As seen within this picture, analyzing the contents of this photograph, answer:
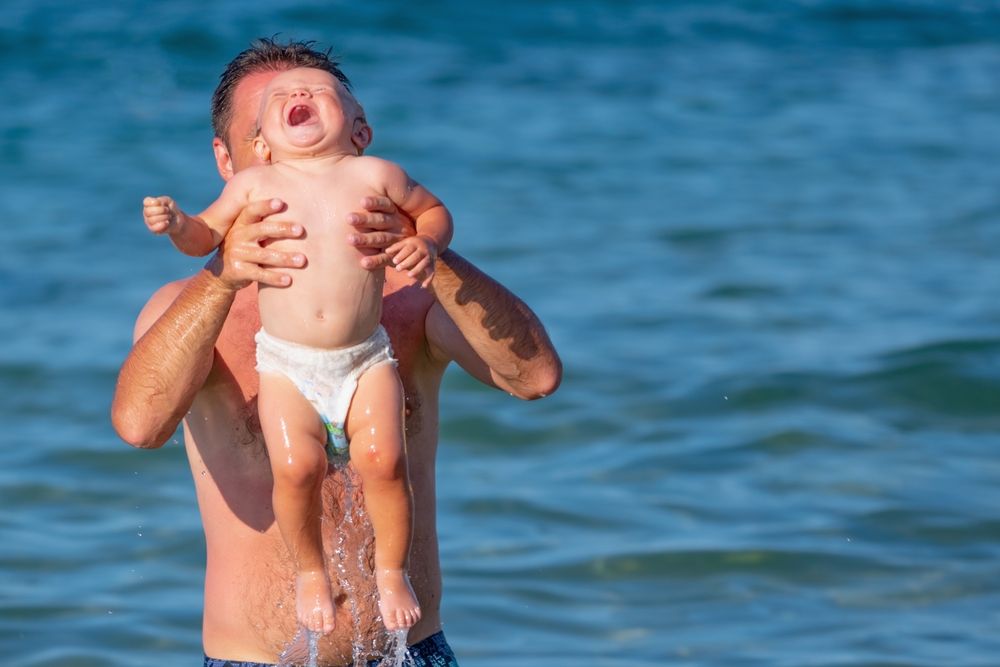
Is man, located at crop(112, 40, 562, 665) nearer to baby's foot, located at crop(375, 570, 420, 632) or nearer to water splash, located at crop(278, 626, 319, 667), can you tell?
water splash, located at crop(278, 626, 319, 667)

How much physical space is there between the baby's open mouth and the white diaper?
369mm

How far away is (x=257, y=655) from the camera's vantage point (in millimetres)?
3326

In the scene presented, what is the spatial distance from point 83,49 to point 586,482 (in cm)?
816

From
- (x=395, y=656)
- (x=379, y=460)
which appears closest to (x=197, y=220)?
(x=379, y=460)

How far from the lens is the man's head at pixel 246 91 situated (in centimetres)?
328

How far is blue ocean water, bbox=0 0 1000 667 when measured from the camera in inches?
211

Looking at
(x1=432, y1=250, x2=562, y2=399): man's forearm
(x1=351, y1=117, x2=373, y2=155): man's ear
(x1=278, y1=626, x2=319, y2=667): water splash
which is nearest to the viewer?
(x1=351, y1=117, x2=373, y2=155): man's ear

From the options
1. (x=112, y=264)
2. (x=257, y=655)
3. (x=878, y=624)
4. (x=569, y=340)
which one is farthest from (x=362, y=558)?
(x=112, y=264)

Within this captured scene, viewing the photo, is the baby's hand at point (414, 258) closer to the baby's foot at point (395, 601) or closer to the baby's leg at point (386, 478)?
the baby's leg at point (386, 478)

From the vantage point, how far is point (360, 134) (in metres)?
2.88

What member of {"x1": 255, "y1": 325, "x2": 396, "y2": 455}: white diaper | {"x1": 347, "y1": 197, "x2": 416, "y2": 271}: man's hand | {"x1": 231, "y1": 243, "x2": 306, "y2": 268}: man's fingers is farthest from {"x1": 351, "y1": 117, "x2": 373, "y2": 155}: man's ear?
{"x1": 255, "y1": 325, "x2": 396, "y2": 455}: white diaper

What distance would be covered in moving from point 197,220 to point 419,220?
376 mm

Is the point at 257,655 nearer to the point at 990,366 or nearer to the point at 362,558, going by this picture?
the point at 362,558

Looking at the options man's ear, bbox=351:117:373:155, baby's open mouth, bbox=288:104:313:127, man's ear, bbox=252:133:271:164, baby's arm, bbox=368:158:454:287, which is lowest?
baby's arm, bbox=368:158:454:287
